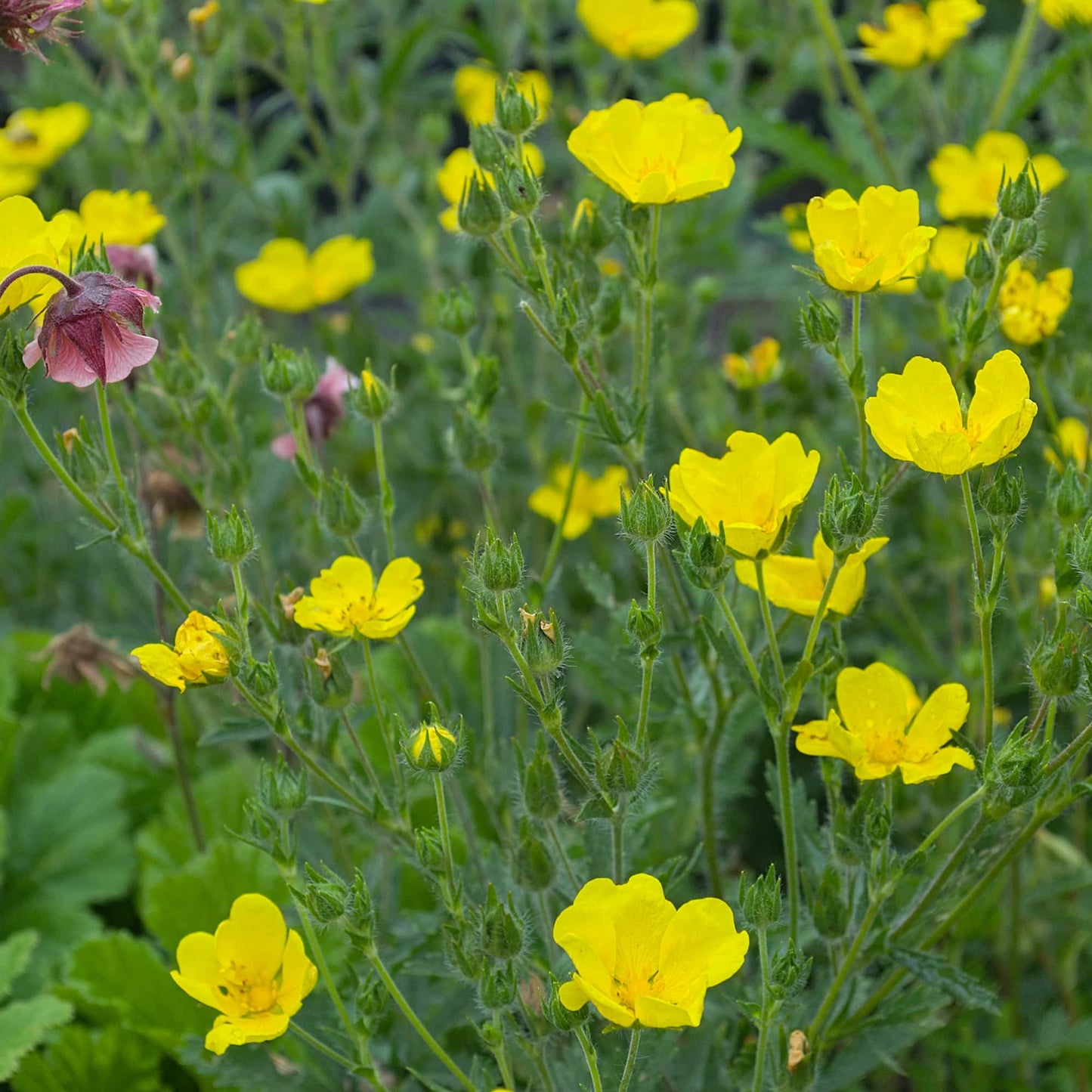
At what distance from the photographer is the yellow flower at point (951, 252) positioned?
1.18 m

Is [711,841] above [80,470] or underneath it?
underneath

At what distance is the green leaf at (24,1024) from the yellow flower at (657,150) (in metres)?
0.74

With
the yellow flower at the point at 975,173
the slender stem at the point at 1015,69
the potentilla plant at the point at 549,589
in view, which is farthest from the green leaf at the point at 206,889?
the slender stem at the point at 1015,69

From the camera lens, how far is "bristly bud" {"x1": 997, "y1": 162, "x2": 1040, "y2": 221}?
2.63 feet

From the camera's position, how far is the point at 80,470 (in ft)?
2.76

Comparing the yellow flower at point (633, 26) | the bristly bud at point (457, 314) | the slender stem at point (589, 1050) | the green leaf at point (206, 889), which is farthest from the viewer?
the yellow flower at point (633, 26)

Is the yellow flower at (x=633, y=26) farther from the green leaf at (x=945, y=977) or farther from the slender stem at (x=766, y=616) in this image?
the green leaf at (x=945, y=977)

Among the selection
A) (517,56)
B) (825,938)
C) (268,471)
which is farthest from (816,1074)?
(517,56)

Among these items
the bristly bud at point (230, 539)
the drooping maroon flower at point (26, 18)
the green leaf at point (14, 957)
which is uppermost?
the drooping maroon flower at point (26, 18)

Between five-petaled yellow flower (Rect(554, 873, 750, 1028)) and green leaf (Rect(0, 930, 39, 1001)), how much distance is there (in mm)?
618

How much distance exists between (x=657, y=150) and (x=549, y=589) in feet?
1.07

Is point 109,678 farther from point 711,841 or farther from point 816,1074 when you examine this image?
point 816,1074

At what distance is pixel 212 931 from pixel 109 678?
477mm

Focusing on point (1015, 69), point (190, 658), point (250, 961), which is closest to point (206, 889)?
point (250, 961)
